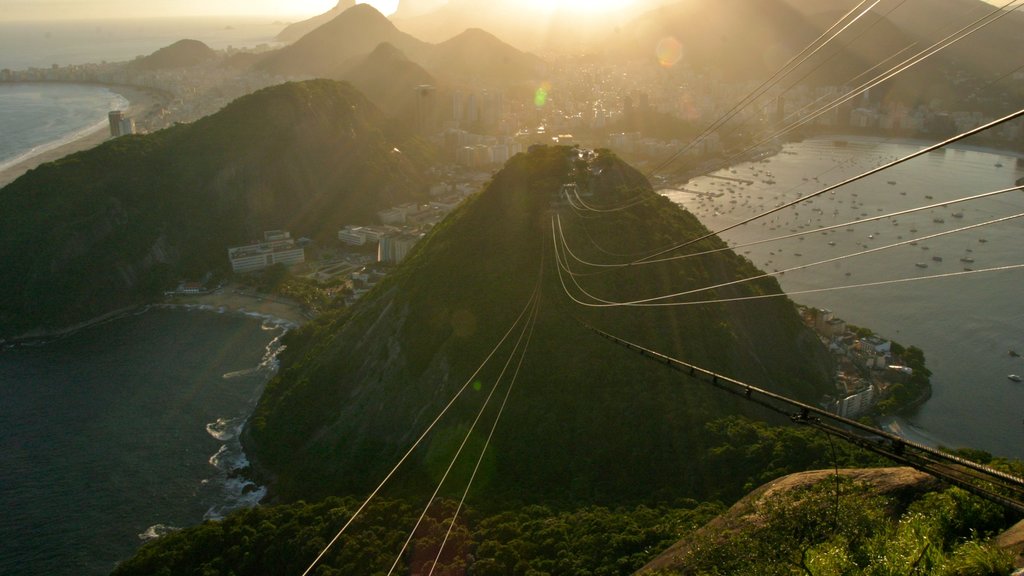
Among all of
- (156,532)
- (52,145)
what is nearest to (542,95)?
(52,145)

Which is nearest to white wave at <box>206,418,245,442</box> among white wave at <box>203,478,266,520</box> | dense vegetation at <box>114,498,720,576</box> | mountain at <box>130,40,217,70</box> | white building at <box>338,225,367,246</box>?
white wave at <box>203,478,266,520</box>

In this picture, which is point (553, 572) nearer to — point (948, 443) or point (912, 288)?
point (948, 443)

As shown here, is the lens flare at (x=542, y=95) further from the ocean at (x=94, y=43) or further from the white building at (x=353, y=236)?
the ocean at (x=94, y=43)

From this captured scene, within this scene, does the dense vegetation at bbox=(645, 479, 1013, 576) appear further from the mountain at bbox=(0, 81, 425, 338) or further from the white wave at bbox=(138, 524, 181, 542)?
the mountain at bbox=(0, 81, 425, 338)

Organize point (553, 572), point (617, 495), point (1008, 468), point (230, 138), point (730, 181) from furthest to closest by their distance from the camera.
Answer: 1. point (730, 181)
2. point (230, 138)
3. point (617, 495)
4. point (553, 572)
5. point (1008, 468)

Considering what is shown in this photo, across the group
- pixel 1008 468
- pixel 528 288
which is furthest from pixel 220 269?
pixel 1008 468
